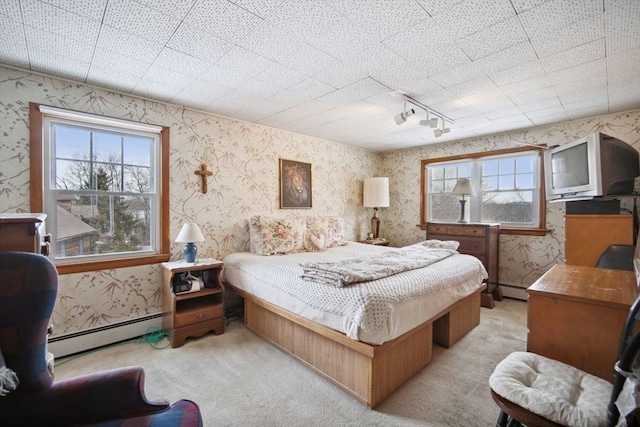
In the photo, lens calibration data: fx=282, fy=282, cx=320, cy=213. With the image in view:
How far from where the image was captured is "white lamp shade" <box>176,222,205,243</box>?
2.76 meters

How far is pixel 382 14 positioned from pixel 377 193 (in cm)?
342

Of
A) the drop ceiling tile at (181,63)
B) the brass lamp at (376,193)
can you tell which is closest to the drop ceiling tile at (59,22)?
the drop ceiling tile at (181,63)

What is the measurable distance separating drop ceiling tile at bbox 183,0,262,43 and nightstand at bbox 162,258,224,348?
1.99 meters

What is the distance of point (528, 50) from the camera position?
1938 mm

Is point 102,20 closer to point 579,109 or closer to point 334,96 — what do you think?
point 334,96

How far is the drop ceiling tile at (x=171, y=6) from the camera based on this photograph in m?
1.50

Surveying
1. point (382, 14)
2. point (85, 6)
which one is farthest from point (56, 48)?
point (382, 14)

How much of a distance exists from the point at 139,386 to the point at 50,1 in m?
1.97

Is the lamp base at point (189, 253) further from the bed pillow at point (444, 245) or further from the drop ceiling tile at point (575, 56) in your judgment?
the drop ceiling tile at point (575, 56)

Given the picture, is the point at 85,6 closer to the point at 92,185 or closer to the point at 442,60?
the point at 92,185

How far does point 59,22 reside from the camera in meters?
1.65

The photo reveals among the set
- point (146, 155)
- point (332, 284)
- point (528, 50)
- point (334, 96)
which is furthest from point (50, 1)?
point (528, 50)

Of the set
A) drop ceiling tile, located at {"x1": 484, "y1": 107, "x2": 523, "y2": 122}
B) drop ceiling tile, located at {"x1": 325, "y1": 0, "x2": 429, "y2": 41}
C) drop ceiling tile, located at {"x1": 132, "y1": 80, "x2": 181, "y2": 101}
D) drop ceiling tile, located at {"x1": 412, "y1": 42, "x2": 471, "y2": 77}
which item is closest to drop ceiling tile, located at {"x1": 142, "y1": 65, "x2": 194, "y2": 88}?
drop ceiling tile, located at {"x1": 132, "y1": 80, "x2": 181, "y2": 101}

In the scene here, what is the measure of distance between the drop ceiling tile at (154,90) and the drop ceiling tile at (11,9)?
33.7 inches
